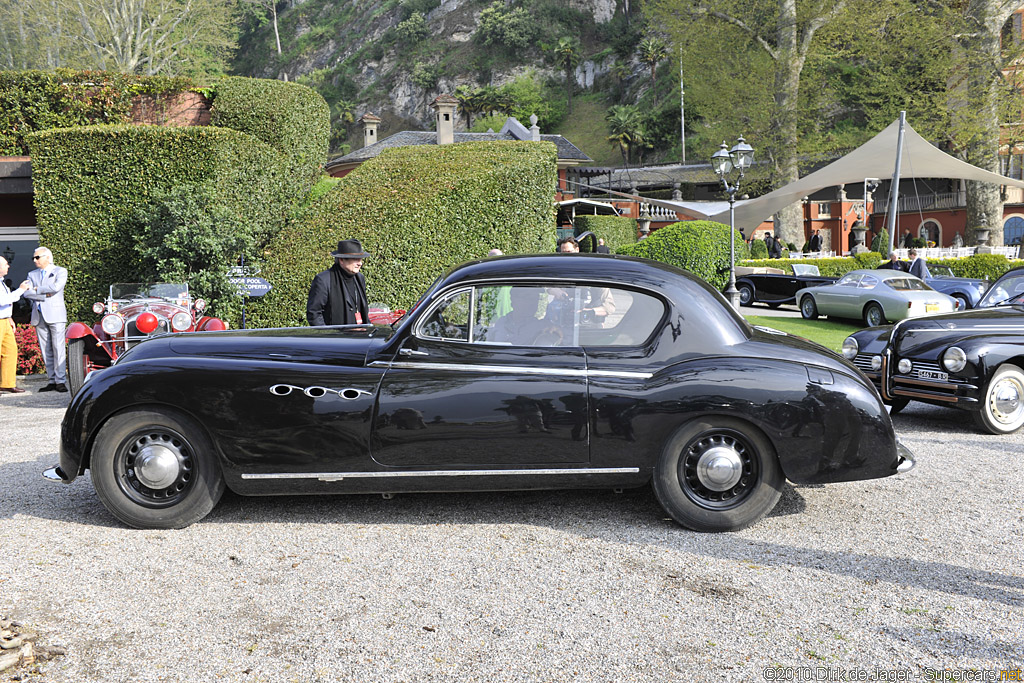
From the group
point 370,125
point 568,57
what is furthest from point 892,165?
point 568,57

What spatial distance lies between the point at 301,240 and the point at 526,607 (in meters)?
9.92

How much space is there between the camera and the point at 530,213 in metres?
13.6

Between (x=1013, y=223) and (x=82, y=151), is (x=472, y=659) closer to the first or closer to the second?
(x=82, y=151)

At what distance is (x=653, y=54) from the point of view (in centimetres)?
8612

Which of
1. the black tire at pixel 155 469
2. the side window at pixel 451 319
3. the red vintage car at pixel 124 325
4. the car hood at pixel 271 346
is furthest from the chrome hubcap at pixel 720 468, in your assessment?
the red vintage car at pixel 124 325

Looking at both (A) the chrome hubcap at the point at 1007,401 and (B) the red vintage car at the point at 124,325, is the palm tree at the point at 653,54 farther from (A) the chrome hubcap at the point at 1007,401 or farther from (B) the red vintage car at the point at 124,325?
(A) the chrome hubcap at the point at 1007,401

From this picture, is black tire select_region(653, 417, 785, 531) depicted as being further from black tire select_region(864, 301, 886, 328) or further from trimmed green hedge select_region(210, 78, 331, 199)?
black tire select_region(864, 301, 886, 328)

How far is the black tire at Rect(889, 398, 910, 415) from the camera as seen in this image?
7.68 meters

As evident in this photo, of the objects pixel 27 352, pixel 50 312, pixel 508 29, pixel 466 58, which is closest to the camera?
pixel 50 312

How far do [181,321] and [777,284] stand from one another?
56.2 feet

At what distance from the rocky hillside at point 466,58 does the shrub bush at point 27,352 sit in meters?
85.0

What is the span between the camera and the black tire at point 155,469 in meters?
4.43

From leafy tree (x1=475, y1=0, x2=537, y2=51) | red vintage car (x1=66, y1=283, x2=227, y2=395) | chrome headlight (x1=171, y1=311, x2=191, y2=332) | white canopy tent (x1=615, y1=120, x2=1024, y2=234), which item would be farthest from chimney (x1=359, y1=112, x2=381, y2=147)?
chrome headlight (x1=171, y1=311, x2=191, y2=332)

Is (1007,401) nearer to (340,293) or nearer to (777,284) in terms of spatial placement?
(340,293)
